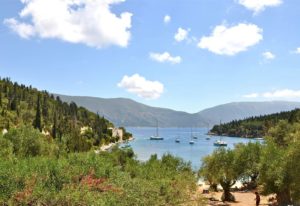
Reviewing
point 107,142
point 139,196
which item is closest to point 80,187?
point 139,196

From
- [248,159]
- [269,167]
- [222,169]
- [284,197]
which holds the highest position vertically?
[269,167]

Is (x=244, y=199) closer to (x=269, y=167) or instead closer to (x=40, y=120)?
(x=269, y=167)

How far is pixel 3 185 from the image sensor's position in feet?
82.3

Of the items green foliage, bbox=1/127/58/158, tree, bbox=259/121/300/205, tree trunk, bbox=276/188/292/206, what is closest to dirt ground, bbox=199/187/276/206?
tree trunk, bbox=276/188/292/206

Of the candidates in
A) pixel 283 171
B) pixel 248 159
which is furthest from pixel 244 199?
pixel 283 171

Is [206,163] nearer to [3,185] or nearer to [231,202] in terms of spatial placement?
[231,202]

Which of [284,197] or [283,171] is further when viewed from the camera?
[284,197]

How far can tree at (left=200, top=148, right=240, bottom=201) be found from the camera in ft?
190

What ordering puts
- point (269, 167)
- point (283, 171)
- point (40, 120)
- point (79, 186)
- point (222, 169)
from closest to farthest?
point (79, 186)
point (283, 171)
point (269, 167)
point (222, 169)
point (40, 120)

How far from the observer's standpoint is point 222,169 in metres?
59.0

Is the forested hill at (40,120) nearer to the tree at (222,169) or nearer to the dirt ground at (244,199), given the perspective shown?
the tree at (222,169)

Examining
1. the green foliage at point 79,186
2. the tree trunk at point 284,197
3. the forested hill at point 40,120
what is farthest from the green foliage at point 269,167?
the forested hill at point 40,120

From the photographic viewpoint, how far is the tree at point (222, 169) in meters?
58.0

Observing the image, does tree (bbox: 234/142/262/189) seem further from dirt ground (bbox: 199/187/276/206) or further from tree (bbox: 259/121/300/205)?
tree (bbox: 259/121/300/205)
